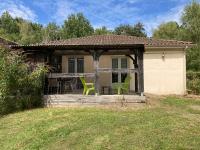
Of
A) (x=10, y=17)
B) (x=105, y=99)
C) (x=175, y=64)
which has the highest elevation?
(x=10, y=17)

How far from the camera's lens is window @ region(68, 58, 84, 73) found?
21.1 meters

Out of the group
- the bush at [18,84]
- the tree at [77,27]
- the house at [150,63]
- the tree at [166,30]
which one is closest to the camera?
the bush at [18,84]

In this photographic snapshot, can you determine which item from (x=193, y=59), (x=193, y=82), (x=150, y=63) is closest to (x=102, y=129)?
(x=150, y=63)

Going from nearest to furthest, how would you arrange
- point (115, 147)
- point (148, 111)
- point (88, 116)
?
point (115, 147), point (88, 116), point (148, 111)

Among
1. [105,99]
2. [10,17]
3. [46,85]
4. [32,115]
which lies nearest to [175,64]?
[105,99]

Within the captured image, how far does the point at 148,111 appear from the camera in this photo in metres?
12.5

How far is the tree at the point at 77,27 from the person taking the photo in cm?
4748

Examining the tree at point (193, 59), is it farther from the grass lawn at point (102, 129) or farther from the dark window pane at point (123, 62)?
the grass lawn at point (102, 129)

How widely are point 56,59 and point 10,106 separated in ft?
22.9

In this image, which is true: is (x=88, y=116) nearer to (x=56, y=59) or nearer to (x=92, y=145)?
(x=92, y=145)

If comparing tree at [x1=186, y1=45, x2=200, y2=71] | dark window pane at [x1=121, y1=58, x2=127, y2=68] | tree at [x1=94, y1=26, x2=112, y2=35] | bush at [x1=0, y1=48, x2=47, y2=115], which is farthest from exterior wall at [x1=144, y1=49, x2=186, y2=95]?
tree at [x1=94, y1=26, x2=112, y2=35]

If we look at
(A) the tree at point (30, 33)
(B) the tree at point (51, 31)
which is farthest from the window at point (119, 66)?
(B) the tree at point (51, 31)

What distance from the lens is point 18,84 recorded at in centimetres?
1328

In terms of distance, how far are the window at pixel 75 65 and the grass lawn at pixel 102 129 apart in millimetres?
7862
